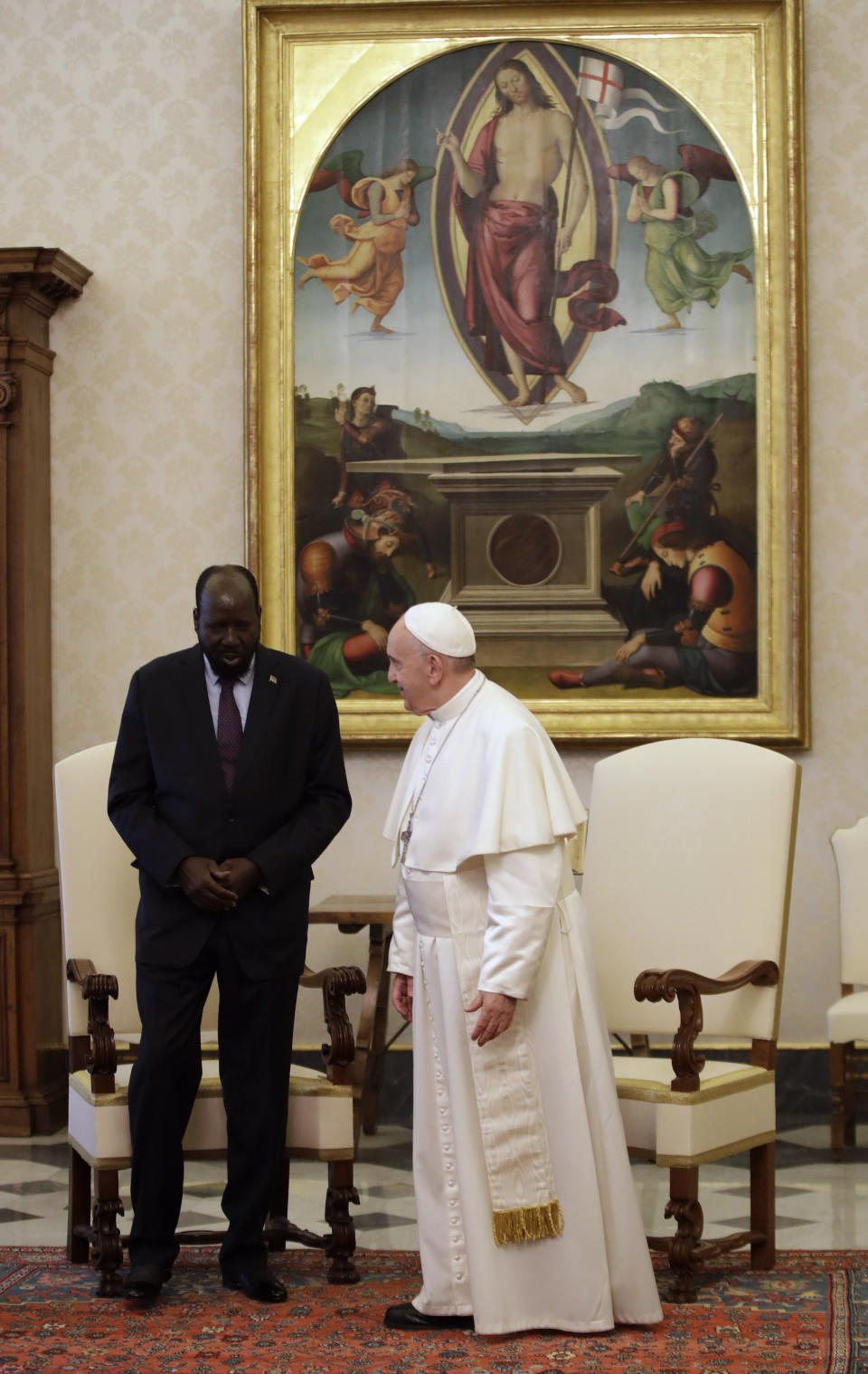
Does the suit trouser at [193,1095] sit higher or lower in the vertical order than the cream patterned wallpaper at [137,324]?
lower

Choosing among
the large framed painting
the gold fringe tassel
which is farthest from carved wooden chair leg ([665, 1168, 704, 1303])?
the large framed painting

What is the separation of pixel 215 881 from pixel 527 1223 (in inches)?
48.7

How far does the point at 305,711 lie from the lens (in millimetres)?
4641

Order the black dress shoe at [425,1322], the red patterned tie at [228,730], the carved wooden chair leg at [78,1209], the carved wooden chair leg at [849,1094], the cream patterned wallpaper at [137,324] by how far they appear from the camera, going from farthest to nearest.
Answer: the cream patterned wallpaper at [137,324] < the carved wooden chair leg at [849,1094] < the carved wooden chair leg at [78,1209] < the red patterned tie at [228,730] < the black dress shoe at [425,1322]

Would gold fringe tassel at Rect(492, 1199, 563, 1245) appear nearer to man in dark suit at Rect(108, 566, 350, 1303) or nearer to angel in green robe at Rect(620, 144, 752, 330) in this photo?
man in dark suit at Rect(108, 566, 350, 1303)

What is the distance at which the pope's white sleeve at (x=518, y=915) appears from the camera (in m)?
3.94

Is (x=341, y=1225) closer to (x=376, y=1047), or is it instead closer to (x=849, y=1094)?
(x=376, y=1047)

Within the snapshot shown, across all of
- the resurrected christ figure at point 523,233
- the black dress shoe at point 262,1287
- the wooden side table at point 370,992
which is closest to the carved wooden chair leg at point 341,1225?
the black dress shoe at point 262,1287

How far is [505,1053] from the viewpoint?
4.04m

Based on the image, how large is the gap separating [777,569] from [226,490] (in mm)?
2494

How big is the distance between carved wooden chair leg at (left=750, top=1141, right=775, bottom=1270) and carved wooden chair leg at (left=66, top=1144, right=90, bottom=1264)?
202 cm

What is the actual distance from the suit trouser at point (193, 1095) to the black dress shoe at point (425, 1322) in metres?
0.48

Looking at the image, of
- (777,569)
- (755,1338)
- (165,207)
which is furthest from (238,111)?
(755,1338)

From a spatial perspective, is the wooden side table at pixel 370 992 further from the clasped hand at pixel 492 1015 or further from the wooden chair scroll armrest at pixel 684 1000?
the clasped hand at pixel 492 1015
